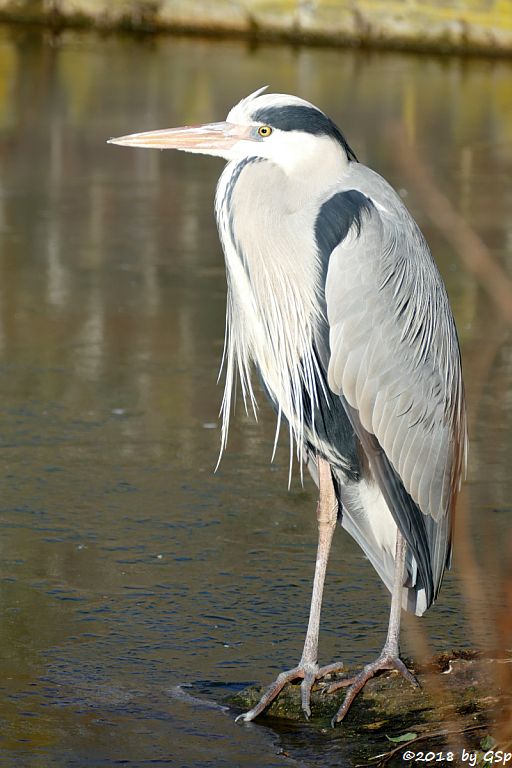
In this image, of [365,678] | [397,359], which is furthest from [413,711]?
[397,359]

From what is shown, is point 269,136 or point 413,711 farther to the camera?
point 269,136

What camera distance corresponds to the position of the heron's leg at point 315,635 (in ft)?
12.4

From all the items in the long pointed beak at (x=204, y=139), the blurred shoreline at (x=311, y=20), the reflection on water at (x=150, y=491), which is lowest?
the reflection on water at (x=150, y=491)

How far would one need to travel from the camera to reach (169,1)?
22.0 m

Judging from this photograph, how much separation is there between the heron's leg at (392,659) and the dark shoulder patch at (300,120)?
1090mm

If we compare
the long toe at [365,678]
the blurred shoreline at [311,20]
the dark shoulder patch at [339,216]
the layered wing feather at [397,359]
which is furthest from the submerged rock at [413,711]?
the blurred shoreline at [311,20]

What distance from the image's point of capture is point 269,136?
12.4ft

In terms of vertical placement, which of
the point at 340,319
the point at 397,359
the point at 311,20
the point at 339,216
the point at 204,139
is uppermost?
the point at 204,139

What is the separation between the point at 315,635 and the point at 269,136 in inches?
52.5

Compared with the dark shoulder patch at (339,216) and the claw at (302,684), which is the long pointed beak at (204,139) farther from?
the claw at (302,684)

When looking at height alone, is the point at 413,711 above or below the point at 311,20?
below

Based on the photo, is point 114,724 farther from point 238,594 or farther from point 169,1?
point 169,1

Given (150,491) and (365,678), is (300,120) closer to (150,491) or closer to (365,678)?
(365,678)

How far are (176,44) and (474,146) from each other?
8.50 m
